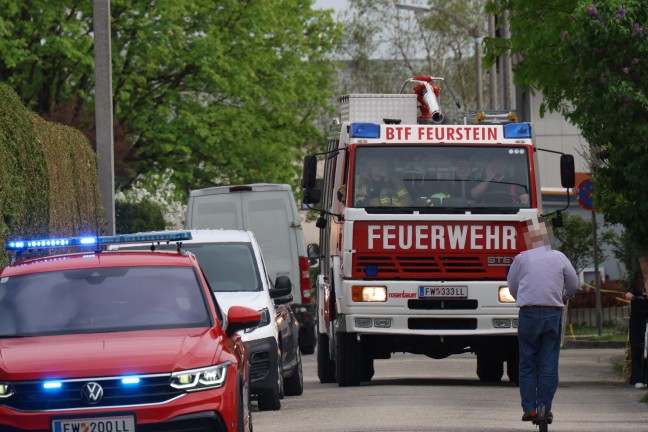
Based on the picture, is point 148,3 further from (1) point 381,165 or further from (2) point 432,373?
(1) point 381,165

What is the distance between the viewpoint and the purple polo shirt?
44.6 feet

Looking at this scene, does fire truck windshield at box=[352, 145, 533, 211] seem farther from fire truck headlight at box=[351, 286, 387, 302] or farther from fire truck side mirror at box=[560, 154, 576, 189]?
fire truck headlight at box=[351, 286, 387, 302]

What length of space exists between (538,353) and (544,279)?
65cm

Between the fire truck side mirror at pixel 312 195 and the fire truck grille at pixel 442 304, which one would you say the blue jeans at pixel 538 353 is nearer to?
the fire truck grille at pixel 442 304

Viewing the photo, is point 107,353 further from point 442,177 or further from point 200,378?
point 442,177

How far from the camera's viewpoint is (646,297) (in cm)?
1956

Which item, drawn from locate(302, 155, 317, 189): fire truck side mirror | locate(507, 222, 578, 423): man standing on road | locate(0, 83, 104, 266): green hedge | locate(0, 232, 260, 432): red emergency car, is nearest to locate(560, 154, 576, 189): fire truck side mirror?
locate(302, 155, 317, 189): fire truck side mirror

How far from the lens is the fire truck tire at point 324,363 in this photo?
20859 millimetres

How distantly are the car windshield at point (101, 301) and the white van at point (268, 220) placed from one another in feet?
50.7

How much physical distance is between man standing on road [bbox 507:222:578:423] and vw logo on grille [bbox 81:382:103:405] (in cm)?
470

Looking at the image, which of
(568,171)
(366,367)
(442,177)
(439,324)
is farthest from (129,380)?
(366,367)

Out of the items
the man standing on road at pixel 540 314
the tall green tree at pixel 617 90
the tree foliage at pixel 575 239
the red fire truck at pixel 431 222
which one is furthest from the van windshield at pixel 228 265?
the tree foliage at pixel 575 239

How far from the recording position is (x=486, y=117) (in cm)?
1959

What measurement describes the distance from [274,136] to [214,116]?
261 centimetres
